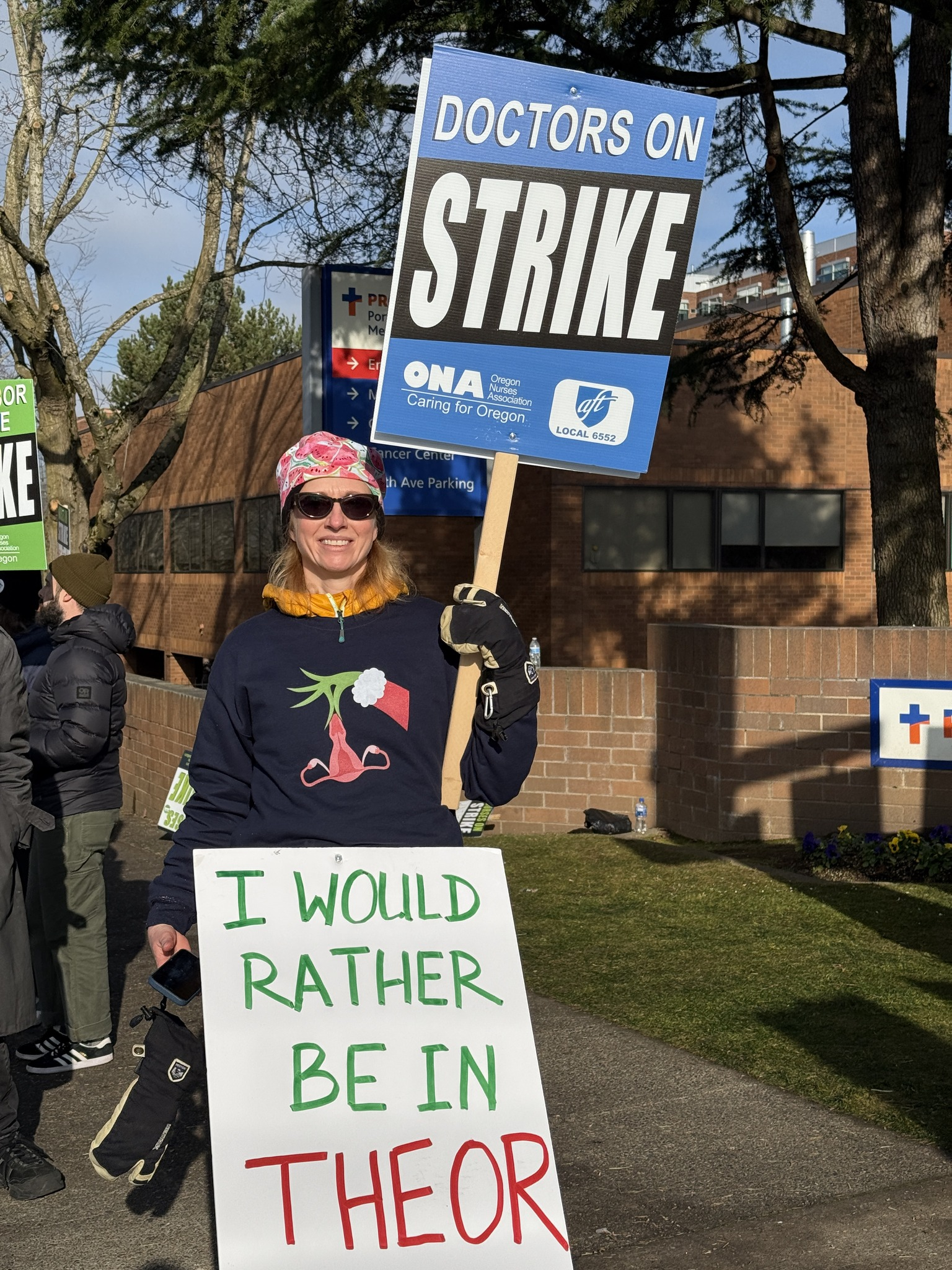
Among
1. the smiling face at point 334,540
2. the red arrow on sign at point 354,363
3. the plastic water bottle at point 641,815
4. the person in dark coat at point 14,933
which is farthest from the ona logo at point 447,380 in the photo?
the red arrow on sign at point 354,363

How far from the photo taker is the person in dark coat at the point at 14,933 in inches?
186

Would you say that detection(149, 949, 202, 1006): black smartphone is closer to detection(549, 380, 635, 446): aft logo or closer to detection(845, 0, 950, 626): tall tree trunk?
detection(549, 380, 635, 446): aft logo

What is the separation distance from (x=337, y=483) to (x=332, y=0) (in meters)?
6.95

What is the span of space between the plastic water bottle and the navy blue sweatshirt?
27.7ft

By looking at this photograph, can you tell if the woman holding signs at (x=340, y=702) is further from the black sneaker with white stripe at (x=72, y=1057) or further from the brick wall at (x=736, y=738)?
the brick wall at (x=736, y=738)

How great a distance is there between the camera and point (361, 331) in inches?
517

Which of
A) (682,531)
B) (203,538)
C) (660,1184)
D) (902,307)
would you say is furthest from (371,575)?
(203,538)

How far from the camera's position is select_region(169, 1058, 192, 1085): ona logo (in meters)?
3.20

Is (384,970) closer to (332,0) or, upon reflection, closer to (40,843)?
(40,843)

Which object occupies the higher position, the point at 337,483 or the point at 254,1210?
the point at 337,483

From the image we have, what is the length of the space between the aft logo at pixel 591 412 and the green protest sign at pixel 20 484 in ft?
→ 22.0

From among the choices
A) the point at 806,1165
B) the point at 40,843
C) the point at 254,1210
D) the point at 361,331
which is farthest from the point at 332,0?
the point at 254,1210

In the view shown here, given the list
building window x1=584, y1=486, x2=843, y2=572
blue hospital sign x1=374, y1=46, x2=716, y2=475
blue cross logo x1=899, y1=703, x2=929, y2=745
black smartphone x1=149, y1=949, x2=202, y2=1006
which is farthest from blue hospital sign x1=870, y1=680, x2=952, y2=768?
building window x1=584, y1=486, x2=843, y2=572

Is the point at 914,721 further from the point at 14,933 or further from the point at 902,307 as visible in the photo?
the point at 14,933
